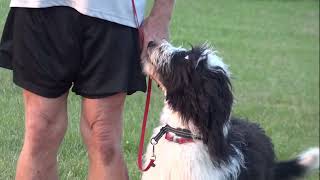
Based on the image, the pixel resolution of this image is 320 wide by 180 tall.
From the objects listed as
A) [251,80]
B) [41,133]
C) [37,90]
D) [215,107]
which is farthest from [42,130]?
[251,80]

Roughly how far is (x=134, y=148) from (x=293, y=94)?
16.3 ft

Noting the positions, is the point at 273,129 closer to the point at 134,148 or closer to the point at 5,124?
the point at 134,148

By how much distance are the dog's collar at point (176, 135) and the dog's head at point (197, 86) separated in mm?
64

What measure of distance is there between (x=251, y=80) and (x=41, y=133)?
7392 millimetres

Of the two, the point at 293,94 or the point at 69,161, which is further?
the point at 293,94

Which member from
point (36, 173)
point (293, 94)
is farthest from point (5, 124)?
point (293, 94)

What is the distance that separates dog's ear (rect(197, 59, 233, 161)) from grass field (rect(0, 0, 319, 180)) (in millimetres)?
1496

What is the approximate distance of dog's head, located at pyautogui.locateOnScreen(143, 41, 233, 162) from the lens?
12.3 ft

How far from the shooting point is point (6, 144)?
17.6 feet

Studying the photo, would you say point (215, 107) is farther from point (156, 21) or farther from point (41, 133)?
point (41, 133)

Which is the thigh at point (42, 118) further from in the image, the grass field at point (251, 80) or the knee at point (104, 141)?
the grass field at point (251, 80)

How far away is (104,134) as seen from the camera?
3604 millimetres

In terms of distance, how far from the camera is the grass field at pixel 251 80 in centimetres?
549

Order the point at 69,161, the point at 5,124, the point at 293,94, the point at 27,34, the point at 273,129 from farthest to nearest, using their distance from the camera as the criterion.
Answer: the point at 293,94 < the point at 273,129 < the point at 5,124 < the point at 69,161 < the point at 27,34
